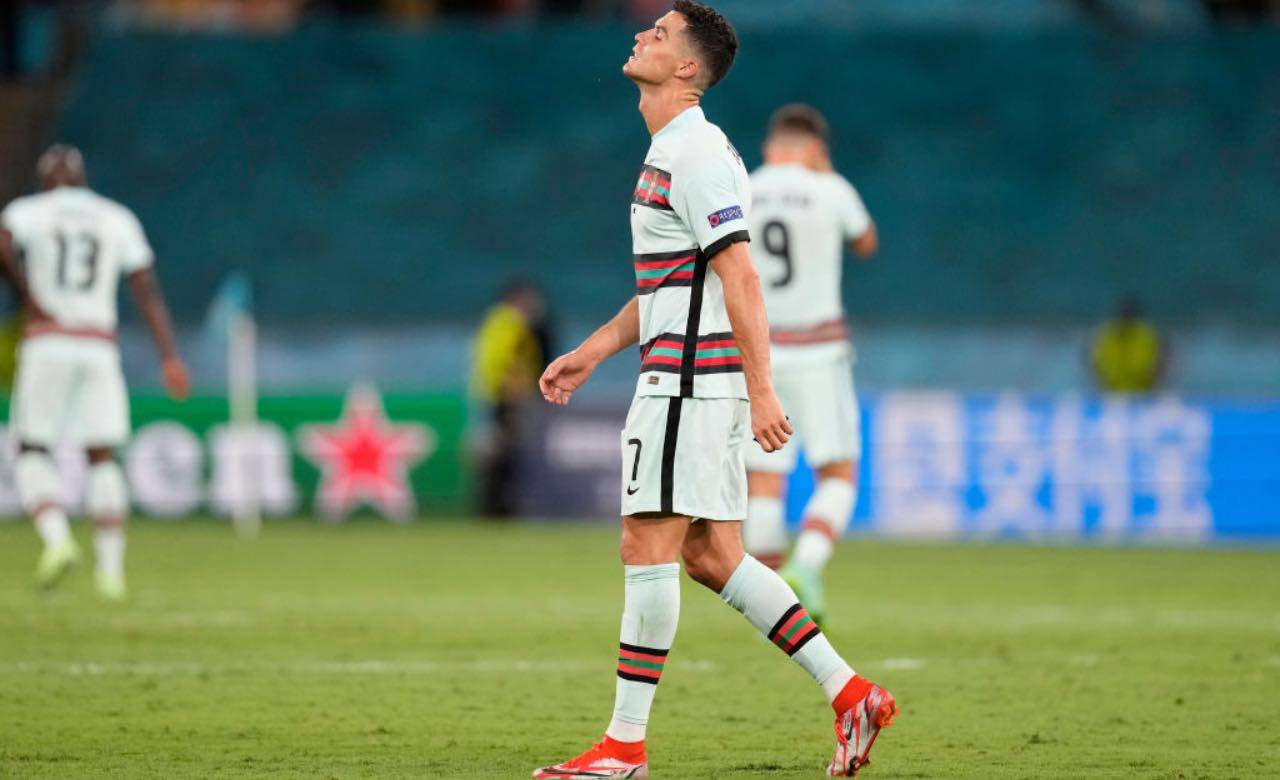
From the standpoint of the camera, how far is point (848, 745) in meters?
5.74

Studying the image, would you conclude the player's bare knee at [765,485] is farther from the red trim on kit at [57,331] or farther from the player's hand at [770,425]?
the player's hand at [770,425]

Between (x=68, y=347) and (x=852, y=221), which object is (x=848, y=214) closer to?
(x=852, y=221)

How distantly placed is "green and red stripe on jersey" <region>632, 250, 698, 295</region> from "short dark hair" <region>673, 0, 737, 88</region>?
1.68 ft

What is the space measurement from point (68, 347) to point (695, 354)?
664 cm

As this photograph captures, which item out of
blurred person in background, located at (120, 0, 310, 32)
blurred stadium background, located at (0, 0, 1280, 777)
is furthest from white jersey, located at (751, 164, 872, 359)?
blurred person in background, located at (120, 0, 310, 32)

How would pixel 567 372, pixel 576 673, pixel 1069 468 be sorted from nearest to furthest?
pixel 567 372
pixel 576 673
pixel 1069 468

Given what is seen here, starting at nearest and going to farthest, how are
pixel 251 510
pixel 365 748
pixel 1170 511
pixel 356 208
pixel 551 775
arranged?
pixel 551 775 → pixel 365 748 → pixel 1170 511 → pixel 251 510 → pixel 356 208

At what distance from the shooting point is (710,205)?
18.8ft

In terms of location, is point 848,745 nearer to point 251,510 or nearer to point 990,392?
point 251,510

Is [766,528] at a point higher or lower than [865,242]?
lower

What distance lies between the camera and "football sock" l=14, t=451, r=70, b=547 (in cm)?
1153

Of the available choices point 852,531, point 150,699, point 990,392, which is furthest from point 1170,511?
point 150,699

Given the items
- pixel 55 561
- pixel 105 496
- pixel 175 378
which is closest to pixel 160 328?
pixel 175 378

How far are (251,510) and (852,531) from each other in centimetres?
536
